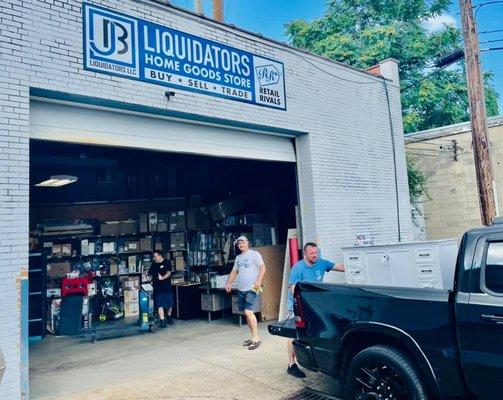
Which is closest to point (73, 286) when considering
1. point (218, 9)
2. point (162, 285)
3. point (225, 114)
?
point (162, 285)

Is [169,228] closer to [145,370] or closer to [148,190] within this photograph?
[148,190]

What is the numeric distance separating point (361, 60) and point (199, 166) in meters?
11.6

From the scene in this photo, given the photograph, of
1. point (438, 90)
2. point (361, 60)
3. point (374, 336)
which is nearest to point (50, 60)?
point (374, 336)

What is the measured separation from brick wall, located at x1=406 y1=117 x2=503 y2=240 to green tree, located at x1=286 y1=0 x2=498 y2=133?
3430 millimetres

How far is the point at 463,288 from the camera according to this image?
3.57 meters

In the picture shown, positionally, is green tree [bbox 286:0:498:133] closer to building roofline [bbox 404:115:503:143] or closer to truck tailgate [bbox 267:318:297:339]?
building roofline [bbox 404:115:503:143]

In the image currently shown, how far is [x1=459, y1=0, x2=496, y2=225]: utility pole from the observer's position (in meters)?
9.05

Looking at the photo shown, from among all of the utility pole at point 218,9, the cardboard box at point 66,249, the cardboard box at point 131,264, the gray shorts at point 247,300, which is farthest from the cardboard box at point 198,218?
the utility pole at point 218,9

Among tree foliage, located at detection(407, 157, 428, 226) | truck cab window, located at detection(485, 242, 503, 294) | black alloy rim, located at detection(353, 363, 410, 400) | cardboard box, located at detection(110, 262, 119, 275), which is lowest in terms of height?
black alloy rim, located at detection(353, 363, 410, 400)

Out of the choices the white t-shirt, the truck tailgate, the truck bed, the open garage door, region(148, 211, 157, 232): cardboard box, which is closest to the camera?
the truck bed

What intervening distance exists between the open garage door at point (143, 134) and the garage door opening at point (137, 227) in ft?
6.05

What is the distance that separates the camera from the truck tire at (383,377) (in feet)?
12.2

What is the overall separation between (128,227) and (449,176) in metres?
12.0

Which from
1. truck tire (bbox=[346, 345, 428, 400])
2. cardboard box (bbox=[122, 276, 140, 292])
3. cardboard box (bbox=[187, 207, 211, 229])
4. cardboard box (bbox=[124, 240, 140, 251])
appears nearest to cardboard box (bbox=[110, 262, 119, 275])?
cardboard box (bbox=[122, 276, 140, 292])
